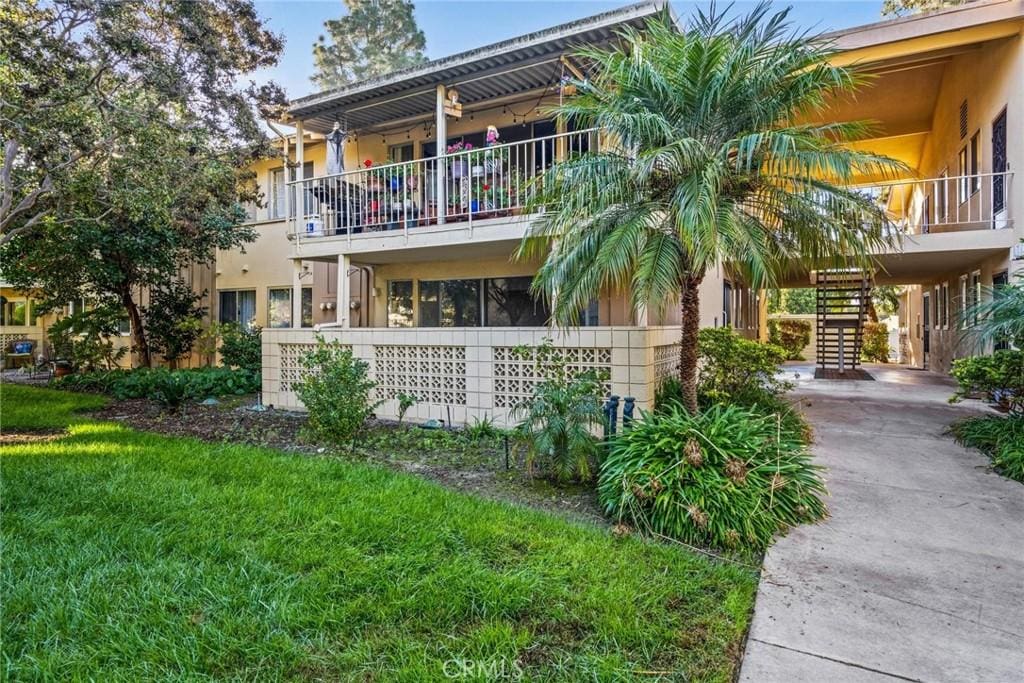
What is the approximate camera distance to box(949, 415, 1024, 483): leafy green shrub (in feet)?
17.5

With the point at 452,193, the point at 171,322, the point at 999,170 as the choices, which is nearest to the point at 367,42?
the point at 171,322

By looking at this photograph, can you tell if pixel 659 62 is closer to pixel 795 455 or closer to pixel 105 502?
pixel 795 455

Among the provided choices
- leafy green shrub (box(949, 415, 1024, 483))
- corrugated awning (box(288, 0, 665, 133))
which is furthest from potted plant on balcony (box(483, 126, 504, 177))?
leafy green shrub (box(949, 415, 1024, 483))

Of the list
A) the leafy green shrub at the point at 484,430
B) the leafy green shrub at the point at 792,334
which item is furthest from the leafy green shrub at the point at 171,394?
the leafy green shrub at the point at 792,334

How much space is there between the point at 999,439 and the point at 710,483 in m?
4.27

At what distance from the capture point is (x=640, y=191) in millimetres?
5223

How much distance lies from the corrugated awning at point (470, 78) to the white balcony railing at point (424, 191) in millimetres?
1150

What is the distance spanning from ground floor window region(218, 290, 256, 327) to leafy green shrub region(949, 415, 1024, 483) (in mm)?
14479

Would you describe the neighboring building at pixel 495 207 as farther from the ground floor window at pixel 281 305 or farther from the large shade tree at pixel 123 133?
the large shade tree at pixel 123 133

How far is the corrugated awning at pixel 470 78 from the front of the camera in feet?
25.6

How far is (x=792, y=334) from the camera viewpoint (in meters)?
22.0

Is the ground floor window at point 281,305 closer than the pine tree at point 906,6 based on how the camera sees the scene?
Yes

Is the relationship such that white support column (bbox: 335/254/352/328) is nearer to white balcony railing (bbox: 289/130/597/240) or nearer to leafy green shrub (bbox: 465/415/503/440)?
white balcony railing (bbox: 289/130/597/240)

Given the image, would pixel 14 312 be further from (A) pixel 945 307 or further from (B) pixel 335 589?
(A) pixel 945 307
